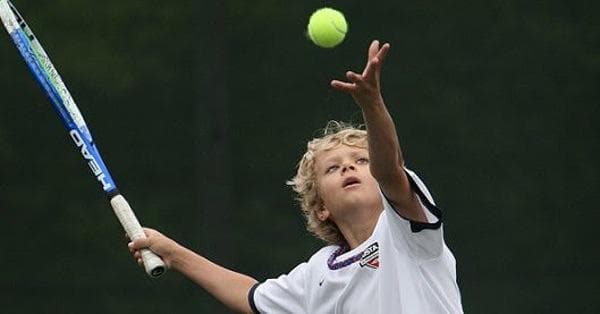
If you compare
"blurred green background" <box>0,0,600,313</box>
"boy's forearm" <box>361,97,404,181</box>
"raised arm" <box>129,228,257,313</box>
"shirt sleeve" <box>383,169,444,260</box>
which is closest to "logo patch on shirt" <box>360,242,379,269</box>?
"shirt sleeve" <box>383,169,444,260</box>

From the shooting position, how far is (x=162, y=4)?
6.56 meters

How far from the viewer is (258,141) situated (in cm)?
653

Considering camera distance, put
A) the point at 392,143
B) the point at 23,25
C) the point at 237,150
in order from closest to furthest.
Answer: the point at 392,143 < the point at 23,25 < the point at 237,150

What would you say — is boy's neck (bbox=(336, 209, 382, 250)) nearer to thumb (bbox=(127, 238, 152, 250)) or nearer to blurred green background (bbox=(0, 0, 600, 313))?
thumb (bbox=(127, 238, 152, 250))

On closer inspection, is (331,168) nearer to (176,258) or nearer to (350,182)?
(350,182)

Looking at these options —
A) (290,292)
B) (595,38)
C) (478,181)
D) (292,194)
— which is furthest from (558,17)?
(290,292)

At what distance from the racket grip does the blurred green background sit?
194 cm

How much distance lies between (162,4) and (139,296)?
4.16ft

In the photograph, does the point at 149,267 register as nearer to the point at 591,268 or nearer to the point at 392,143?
the point at 392,143

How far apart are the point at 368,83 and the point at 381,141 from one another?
0.17 meters

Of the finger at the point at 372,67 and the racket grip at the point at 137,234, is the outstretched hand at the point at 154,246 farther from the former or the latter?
the finger at the point at 372,67

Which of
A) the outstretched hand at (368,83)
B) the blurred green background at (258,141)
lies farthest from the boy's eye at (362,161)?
the blurred green background at (258,141)

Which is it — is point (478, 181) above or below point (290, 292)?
above

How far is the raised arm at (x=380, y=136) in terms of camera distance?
3584 millimetres
